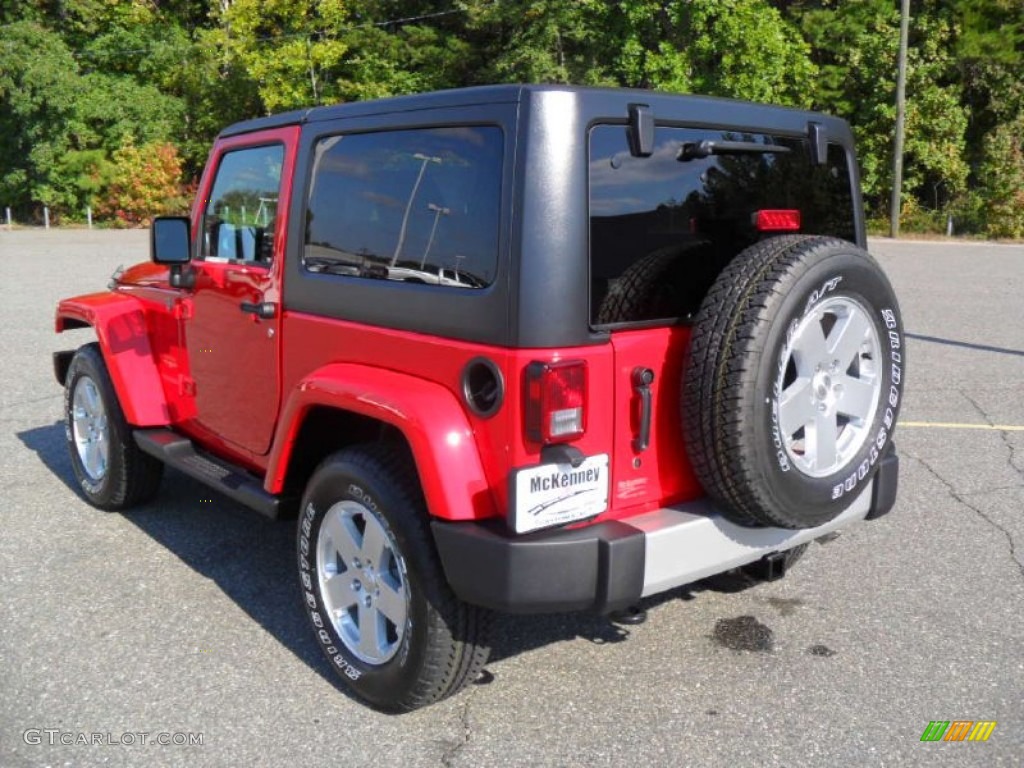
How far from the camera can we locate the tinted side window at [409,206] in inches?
111

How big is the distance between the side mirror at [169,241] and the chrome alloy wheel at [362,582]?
1.61m

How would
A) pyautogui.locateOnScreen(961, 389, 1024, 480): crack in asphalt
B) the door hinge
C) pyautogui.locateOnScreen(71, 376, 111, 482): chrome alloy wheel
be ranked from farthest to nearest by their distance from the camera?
pyautogui.locateOnScreen(961, 389, 1024, 480): crack in asphalt < pyautogui.locateOnScreen(71, 376, 111, 482): chrome alloy wheel < the door hinge

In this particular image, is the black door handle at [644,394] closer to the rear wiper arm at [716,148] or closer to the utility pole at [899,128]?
the rear wiper arm at [716,148]

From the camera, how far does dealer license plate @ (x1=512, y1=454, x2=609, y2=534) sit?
2658 mm

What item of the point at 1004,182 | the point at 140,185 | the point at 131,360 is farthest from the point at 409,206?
the point at 140,185

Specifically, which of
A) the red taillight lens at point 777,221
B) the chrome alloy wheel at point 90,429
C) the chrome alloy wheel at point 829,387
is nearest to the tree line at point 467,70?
the chrome alloy wheel at point 90,429

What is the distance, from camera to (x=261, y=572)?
429 cm

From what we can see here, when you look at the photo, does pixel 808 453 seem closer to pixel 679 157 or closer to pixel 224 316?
pixel 679 157

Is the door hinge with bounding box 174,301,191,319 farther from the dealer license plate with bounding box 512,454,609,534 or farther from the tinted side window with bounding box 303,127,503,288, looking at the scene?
the dealer license plate with bounding box 512,454,609,534

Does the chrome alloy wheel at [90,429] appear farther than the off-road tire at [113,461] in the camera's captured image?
Yes

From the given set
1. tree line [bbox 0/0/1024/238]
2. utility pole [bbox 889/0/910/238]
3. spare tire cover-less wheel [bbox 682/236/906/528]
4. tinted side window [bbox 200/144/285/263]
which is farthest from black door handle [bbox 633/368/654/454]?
utility pole [bbox 889/0/910/238]

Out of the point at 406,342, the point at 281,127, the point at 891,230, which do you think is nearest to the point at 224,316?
the point at 281,127

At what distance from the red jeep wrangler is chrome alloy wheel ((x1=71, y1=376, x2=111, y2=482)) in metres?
1.66

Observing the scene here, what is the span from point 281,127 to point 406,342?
1.31 m
